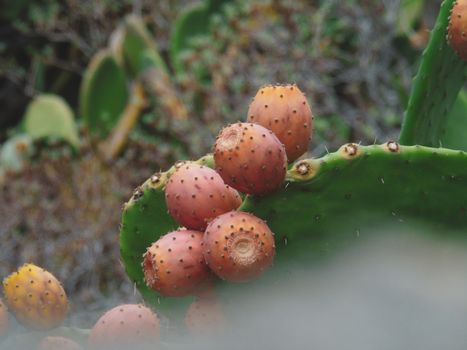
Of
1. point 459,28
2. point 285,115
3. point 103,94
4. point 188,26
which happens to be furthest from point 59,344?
point 103,94

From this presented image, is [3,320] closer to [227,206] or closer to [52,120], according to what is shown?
[227,206]

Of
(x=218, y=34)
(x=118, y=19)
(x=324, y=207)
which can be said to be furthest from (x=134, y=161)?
(x=324, y=207)

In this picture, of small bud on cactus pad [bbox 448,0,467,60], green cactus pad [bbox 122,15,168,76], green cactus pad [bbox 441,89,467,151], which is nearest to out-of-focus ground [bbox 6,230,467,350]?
small bud on cactus pad [bbox 448,0,467,60]

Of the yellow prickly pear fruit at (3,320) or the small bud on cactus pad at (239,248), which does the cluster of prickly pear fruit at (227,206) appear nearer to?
the small bud on cactus pad at (239,248)

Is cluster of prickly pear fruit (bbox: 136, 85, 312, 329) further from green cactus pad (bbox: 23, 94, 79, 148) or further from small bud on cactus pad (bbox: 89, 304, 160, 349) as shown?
green cactus pad (bbox: 23, 94, 79, 148)

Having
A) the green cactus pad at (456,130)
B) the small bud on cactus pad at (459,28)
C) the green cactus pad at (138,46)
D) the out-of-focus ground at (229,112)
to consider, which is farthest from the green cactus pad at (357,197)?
the green cactus pad at (138,46)

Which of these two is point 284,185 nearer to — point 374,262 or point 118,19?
point 374,262
